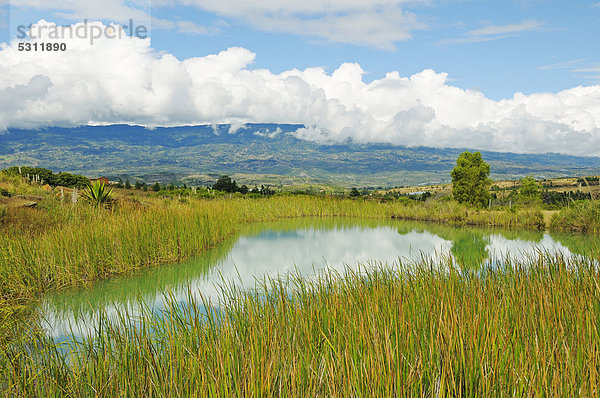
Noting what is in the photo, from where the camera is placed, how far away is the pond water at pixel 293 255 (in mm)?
6754

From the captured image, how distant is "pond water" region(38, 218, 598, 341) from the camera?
22.2 ft

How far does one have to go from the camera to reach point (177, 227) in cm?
1137

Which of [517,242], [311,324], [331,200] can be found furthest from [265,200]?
[311,324]

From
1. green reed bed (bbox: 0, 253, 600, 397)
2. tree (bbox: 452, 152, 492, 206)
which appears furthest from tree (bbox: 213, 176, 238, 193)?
green reed bed (bbox: 0, 253, 600, 397)

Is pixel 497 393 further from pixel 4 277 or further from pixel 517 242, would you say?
pixel 517 242

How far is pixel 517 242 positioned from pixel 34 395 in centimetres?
1586

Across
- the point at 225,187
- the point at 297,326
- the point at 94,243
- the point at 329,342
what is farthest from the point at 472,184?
the point at 329,342

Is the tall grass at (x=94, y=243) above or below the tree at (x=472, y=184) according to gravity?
below

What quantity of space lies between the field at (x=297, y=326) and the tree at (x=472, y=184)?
498cm

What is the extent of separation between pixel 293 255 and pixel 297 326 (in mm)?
8688

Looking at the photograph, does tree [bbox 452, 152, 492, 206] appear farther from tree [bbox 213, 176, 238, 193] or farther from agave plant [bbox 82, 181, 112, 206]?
agave plant [bbox 82, 181, 112, 206]

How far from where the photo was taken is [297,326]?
382 centimetres

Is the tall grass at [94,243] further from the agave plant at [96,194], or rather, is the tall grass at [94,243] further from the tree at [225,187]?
the tree at [225,187]

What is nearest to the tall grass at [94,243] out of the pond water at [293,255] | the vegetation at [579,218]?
the pond water at [293,255]
